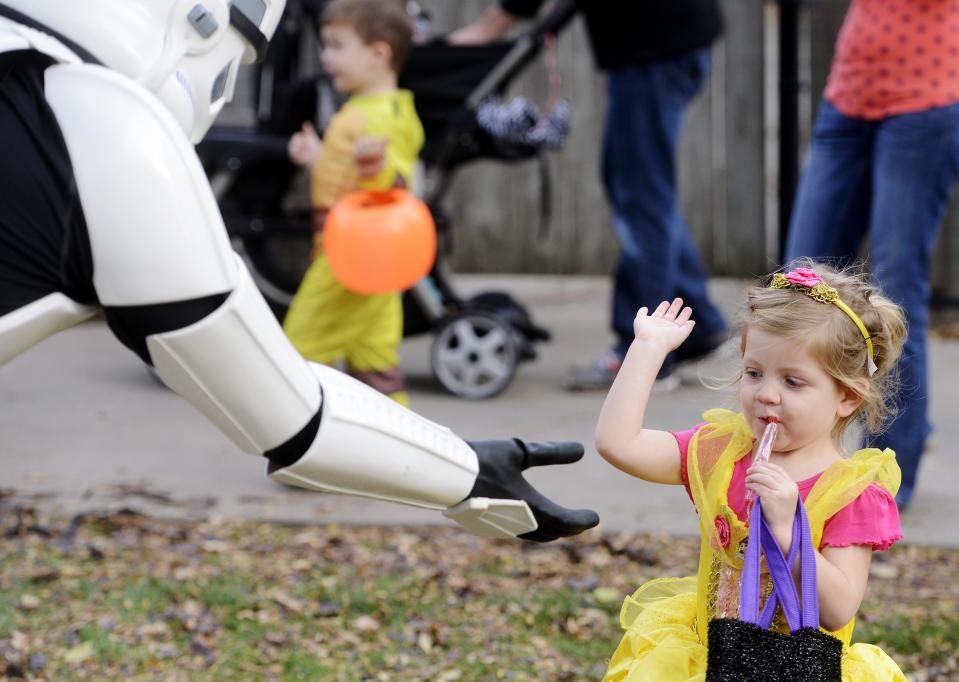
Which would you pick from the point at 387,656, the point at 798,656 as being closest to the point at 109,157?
the point at 798,656

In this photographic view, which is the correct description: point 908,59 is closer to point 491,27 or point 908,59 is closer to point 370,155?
point 370,155

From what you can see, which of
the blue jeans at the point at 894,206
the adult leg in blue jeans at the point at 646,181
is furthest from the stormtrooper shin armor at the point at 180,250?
the adult leg in blue jeans at the point at 646,181

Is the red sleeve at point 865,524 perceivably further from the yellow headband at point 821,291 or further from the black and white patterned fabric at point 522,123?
the black and white patterned fabric at point 522,123

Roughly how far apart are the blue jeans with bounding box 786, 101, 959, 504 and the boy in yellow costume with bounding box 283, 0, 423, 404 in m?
1.41

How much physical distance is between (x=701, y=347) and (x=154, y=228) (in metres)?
3.89

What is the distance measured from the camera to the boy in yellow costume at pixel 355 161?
4.60 meters

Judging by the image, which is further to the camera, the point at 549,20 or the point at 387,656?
the point at 549,20

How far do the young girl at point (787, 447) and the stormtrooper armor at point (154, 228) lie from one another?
0.49 m

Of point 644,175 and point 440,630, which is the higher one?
point 644,175

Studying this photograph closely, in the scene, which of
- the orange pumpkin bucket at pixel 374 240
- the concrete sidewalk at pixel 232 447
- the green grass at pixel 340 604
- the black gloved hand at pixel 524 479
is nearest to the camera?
the black gloved hand at pixel 524 479

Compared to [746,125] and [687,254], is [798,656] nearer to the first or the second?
[687,254]

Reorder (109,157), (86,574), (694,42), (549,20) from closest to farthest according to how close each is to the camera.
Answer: (109,157) → (86,574) → (694,42) → (549,20)

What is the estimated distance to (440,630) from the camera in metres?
3.31

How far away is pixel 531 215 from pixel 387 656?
643cm
